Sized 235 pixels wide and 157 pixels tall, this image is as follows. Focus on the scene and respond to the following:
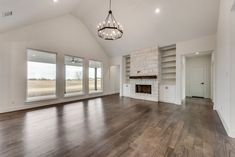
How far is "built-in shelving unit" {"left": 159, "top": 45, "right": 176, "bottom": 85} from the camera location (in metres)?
6.57

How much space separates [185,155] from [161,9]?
5.17m

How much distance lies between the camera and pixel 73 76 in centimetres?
709

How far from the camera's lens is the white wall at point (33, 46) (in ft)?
14.8

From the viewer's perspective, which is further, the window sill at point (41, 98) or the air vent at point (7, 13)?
the window sill at point (41, 98)

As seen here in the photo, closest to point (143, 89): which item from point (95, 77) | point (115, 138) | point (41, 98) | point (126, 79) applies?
point (126, 79)

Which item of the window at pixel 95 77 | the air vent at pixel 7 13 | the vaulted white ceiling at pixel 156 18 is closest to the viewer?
the air vent at pixel 7 13

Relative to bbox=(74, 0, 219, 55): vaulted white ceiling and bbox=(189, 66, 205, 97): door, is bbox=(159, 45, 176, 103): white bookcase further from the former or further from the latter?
bbox=(189, 66, 205, 97): door

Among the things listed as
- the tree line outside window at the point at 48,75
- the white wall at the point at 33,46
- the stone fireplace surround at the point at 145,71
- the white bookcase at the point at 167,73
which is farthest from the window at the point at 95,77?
the white bookcase at the point at 167,73

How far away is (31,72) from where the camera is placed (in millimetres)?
5363

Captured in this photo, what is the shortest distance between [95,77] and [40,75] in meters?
3.68

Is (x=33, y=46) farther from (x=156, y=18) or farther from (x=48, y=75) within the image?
(x=156, y=18)

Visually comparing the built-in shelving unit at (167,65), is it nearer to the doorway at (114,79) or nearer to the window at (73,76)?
the doorway at (114,79)

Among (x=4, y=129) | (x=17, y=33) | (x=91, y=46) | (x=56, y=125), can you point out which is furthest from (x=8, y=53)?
(x=91, y=46)

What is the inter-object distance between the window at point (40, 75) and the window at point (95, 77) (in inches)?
100
